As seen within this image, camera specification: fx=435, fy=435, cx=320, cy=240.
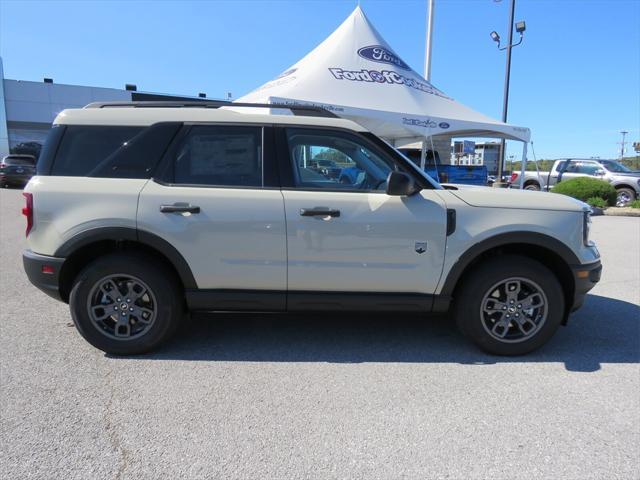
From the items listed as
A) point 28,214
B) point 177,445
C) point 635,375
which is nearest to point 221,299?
point 177,445

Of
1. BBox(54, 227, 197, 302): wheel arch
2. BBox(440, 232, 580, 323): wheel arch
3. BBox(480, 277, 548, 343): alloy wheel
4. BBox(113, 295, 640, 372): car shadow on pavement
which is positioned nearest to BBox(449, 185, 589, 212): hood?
BBox(440, 232, 580, 323): wheel arch

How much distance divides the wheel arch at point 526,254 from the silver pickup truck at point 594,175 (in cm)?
1520

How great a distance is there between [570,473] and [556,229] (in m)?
1.86

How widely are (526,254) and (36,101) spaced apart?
44.5 m

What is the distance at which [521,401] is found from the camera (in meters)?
2.94

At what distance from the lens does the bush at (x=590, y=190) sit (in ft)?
50.8

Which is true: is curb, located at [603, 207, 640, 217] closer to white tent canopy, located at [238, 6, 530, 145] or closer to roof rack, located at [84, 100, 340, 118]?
white tent canopy, located at [238, 6, 530, 145]

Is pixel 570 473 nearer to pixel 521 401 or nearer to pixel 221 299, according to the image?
pixel 521 401

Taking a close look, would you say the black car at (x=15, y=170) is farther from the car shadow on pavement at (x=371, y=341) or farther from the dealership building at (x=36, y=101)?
the car shadow on pavement at (x=371, y=341)

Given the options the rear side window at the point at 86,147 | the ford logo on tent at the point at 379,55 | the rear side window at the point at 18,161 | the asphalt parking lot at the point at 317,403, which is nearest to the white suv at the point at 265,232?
the rear side window at the point at 86,147

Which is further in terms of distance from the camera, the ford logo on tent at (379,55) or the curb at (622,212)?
the curb at (622,212)

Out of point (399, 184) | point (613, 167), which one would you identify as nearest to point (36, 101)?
point (613, 167)

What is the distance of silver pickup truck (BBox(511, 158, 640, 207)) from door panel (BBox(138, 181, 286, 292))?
1647 cm

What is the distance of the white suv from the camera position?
10.9 ft
